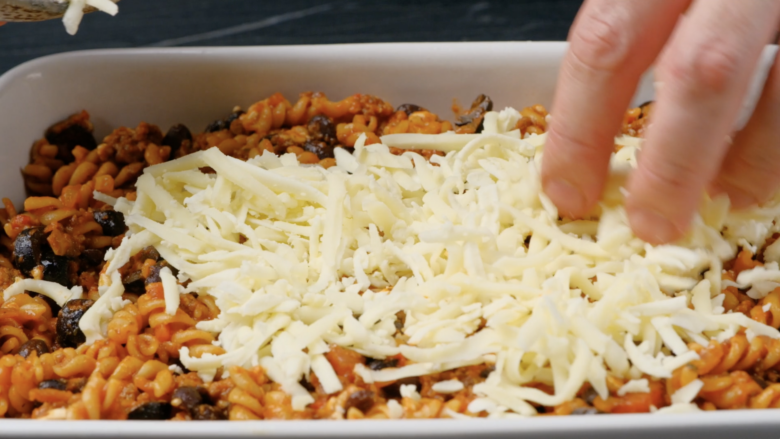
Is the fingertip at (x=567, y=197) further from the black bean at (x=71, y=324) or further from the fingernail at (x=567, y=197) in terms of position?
the black bean at (x=71, y=324)

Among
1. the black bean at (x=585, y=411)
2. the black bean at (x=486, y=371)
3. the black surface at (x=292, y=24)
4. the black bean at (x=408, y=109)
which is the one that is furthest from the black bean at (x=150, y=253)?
the black surface at (x=292, y=24)

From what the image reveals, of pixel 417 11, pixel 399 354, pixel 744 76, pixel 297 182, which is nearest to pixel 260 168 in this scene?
pixel 297 182

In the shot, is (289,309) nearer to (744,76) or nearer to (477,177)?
(477,177)

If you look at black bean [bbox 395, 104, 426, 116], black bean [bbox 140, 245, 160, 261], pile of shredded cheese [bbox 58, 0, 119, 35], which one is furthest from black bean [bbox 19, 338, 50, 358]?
black bean [bbox 395, 104, 426, 116]

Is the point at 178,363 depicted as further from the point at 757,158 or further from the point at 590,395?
the point at 757,158

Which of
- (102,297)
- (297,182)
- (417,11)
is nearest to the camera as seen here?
(102,297)

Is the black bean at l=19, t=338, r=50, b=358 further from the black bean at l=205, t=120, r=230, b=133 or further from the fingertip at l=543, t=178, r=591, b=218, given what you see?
the fingertip at l=543, t=178, r=591, b=218
